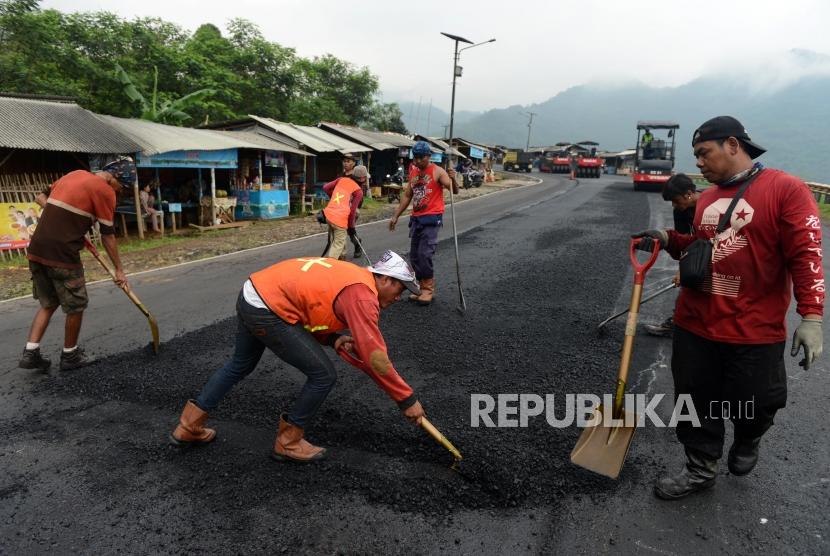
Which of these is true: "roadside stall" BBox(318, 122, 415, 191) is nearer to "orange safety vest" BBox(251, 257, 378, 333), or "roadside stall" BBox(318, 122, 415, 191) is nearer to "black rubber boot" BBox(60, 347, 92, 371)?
"black rubber boot" BBox(60, 347, 92, 371)

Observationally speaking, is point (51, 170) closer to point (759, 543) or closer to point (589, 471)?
point (589, 471)

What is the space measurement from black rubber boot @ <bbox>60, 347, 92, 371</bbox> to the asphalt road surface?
10cm

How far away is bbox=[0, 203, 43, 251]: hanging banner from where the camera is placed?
29.8 ft

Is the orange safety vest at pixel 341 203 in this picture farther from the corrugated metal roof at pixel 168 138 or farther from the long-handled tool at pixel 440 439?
the corrugated metal roof at pixel 168 138

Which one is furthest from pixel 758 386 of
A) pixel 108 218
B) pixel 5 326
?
pixel 5 326

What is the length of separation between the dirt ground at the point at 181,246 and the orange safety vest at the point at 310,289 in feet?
19.7

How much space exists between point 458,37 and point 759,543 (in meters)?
22.5

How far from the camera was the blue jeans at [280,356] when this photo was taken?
2.62m

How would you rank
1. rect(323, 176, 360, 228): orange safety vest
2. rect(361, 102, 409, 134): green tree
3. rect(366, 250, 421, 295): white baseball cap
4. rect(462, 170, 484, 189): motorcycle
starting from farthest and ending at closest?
rect(361, 102, 409, 134): green tree, rect(462, 170, 484, 189): motorcycle, rect(323, 176, 360, 228): orange safety vest, rect(366, 250, 421, 295): white baseball cap

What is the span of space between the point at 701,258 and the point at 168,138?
12.7m

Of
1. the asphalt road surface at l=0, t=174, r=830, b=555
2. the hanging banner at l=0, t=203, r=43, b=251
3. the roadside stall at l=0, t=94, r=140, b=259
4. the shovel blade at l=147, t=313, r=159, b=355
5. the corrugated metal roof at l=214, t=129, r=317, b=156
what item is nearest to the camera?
the asphalt road surface at l=0, t=174, r=830, b=555

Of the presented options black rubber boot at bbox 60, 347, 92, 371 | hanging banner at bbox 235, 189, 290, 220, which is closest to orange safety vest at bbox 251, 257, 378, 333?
black rubber boot at bbox 60, 347, 92, 371

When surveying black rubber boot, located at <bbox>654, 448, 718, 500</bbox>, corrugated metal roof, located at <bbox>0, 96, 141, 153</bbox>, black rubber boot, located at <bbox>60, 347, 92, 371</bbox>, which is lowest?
black rubber boot, located at <bbox>60, 347, 92, 371</bbox>

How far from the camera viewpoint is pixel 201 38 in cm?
3019
